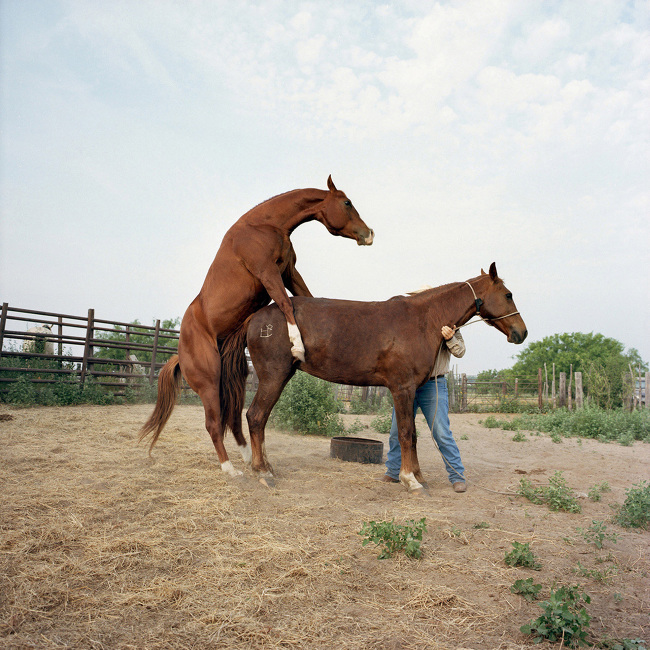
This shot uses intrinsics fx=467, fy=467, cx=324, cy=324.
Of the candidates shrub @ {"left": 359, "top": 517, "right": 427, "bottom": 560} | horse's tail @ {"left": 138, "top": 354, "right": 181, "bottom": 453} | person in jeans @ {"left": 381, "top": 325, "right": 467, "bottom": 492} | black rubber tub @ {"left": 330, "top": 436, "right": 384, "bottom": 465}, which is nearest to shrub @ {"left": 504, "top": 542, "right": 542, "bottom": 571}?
shrub @ {"left": 359, "top": 517, "right": 427, "bottom": 560}

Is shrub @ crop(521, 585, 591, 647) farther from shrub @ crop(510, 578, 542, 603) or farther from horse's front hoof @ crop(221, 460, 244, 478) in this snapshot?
horse's front hoof @ crop(221, 460, 244, 478)

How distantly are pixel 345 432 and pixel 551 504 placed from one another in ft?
17.9

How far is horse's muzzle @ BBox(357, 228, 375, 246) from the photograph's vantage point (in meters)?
4.43

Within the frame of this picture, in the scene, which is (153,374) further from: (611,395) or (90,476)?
(611,395)

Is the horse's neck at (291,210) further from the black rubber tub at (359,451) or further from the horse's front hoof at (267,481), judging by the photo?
the black rubber tub at (359,451)

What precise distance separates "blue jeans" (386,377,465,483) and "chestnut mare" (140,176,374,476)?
4.85 feet

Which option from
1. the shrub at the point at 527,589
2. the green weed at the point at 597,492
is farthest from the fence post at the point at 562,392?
the shrub at the point at 527,589

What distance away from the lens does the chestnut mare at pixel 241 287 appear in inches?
171

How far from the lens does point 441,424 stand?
4730mm

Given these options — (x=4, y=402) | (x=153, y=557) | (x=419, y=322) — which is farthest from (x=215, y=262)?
(x=4, y=402)

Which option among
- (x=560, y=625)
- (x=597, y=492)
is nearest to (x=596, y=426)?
(x=597, y=492)

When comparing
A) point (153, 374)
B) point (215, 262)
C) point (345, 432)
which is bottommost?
point (345, 432)

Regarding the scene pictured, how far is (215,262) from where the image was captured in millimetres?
4660

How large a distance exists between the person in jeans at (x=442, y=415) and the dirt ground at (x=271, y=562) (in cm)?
23
